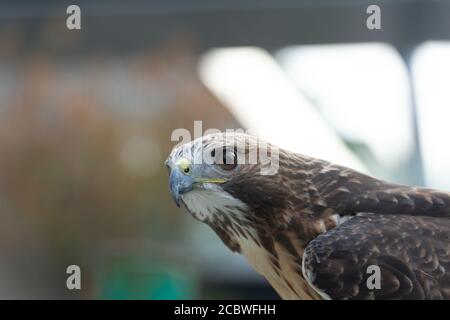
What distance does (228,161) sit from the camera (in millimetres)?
921

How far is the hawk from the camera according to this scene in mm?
835

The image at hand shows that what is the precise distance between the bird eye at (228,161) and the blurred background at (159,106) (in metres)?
0.26

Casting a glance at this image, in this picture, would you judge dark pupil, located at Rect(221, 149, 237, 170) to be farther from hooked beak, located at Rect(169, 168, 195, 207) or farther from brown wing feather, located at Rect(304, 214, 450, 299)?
brown wing feather, located at Rect(304, 214, 450, 299)

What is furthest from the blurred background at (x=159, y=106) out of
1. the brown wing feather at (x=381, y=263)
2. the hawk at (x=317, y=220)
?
the brown wing feather at (x=381, y=263)

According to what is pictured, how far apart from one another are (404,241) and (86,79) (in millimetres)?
855

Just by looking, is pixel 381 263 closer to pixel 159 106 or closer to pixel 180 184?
pixel 180 184

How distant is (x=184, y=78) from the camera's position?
134cm

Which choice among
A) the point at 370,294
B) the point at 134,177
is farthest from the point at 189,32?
the point at 370,294

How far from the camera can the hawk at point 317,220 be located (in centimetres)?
83

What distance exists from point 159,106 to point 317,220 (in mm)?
560

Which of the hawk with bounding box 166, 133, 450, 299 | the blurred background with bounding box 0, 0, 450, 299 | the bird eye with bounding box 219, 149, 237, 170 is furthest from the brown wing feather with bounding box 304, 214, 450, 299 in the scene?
the blurred background with bounding box 0, 0, 450, 299

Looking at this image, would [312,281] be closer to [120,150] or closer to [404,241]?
[404,241]

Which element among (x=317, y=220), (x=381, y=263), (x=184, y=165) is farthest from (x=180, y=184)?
(x=381, y=263)

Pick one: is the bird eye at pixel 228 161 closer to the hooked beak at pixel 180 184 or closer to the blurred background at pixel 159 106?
the hooked beak at pixel 180 184
